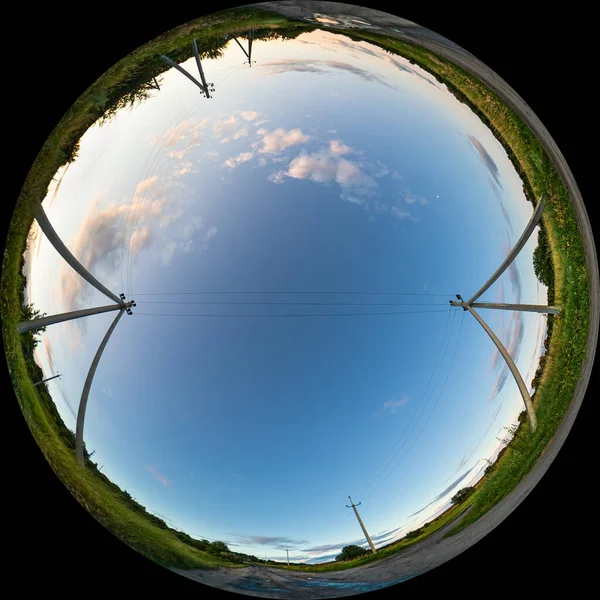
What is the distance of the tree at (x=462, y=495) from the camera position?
848cm

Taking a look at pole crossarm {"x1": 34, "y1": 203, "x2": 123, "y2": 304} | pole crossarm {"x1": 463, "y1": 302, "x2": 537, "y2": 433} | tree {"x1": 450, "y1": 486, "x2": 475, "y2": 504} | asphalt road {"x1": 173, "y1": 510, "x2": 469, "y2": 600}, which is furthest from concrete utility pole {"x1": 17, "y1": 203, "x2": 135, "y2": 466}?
tree {"x1": 450, "y1": 486, "x2": 475, "y2": 504}

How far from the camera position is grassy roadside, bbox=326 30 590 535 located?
870 centimetres

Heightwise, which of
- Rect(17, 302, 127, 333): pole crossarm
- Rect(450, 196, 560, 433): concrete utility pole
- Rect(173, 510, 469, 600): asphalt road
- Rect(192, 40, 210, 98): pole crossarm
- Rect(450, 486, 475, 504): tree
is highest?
Rect(192, 40, 210, 98): pole crossarm

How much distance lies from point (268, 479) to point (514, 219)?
199 inches

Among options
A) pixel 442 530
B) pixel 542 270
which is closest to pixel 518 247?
pixel 542 270

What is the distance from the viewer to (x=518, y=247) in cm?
850

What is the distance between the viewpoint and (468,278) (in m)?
8.12

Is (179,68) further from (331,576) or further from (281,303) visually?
(331,576)

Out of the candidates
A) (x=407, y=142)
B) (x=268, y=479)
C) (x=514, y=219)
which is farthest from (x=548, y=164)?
(x=268, y=479)

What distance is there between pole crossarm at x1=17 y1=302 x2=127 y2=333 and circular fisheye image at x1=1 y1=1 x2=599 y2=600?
0.03m

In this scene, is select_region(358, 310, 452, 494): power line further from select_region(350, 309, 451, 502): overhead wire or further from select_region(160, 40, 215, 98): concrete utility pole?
select_region(160, 40, 215, 98): concrete utility pole

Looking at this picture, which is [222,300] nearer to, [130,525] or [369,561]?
[130,525]

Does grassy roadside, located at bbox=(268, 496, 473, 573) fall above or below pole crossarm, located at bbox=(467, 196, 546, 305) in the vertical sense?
below

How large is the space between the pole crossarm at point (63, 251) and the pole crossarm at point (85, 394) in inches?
14.7
